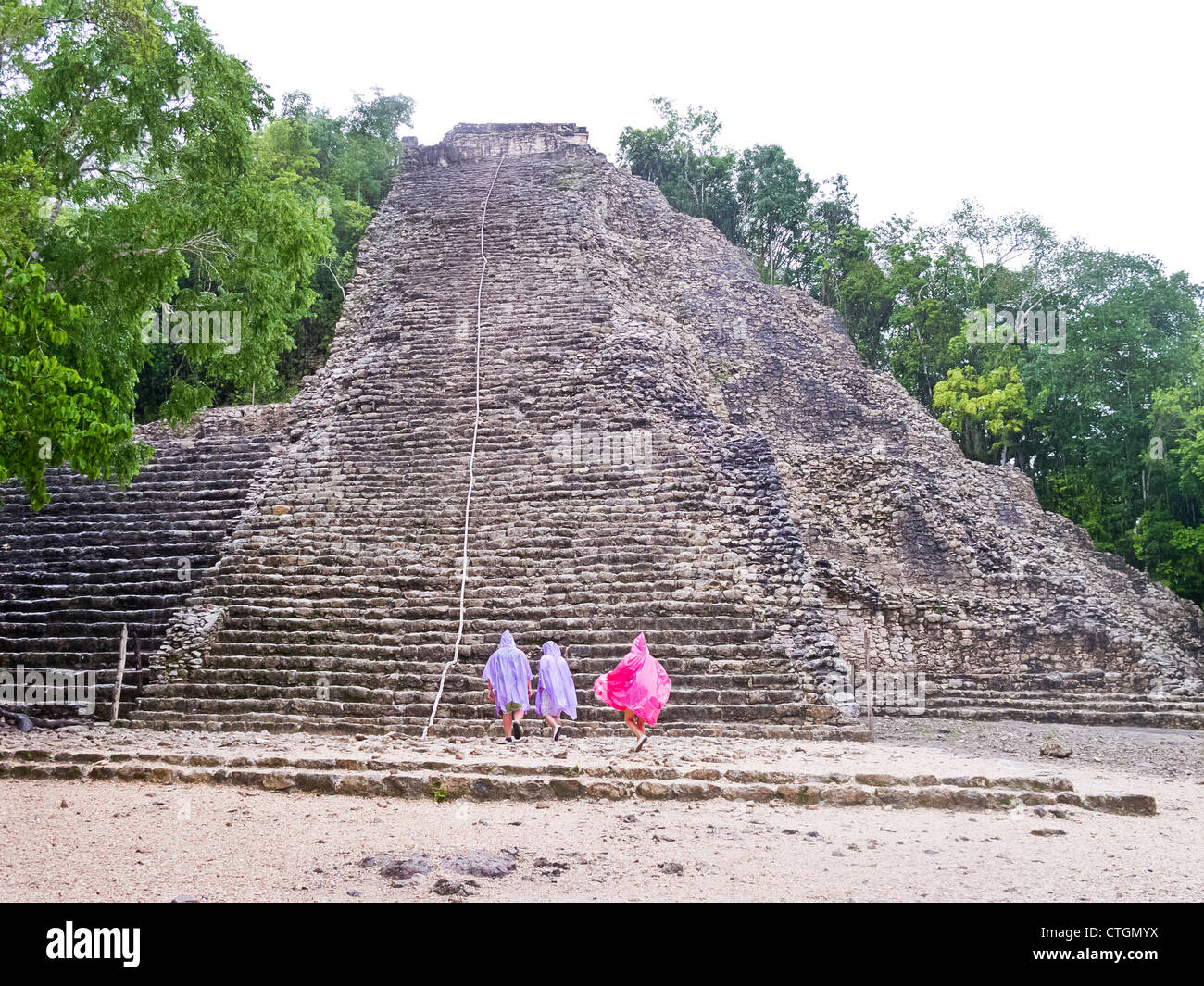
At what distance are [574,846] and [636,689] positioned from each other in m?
2.26

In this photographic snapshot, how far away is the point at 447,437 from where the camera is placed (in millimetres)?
11531

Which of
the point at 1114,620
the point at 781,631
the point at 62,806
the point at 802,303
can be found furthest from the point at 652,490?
the point at 802,303

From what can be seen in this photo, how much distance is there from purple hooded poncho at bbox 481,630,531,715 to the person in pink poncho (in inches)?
23.6

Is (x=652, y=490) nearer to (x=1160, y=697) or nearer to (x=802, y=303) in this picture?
(x=1160, y=697)

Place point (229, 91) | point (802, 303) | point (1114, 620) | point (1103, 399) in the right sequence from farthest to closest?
1. point (802, 303)
2. point (1103, 399)
3. point (1114, 620)
4. point (229, 91)

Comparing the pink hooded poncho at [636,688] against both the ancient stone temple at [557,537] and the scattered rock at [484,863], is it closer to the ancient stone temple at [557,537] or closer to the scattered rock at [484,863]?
the ancient stone temple at [557,537]

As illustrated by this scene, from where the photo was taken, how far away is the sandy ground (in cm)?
390

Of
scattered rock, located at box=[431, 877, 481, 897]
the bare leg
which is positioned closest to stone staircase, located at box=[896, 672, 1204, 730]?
the bare leg

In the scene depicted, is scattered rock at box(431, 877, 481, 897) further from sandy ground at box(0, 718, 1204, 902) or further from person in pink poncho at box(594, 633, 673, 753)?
person in pink poncho at box(594, 633, 673, 753)

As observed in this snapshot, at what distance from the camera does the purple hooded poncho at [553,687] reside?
690 cm

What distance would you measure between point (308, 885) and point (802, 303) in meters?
20.5

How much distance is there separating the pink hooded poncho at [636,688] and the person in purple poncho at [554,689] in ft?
0.91

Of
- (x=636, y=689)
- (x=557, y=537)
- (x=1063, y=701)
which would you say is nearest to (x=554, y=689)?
(x=636, y=689)

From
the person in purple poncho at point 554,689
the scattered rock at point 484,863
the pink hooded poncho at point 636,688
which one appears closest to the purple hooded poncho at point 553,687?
the person in purple poncho at point 554,689
